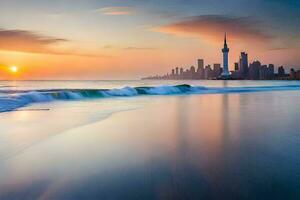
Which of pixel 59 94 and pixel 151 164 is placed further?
pixel 59 94

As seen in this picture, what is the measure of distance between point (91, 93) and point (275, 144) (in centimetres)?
2073

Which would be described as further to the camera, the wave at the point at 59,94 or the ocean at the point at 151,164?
the wave at the point at 59,94

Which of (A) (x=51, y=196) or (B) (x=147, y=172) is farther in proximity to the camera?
(B) (x=147, y=172)

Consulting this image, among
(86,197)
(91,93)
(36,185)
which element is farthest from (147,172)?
(91,93)

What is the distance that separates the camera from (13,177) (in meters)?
3.33

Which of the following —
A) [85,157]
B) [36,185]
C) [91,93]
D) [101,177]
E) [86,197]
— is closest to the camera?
[86,197]

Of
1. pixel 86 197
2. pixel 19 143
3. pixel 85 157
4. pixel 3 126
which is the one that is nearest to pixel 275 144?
pixel 85 157

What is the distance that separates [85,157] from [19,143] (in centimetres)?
191

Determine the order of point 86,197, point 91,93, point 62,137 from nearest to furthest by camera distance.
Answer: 1. point 86,197
2. point 62,137
3. point 91,93

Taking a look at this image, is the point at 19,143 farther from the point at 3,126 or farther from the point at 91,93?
the point at 91,93

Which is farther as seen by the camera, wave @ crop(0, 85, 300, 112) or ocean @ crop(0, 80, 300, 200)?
wave @ crop(0, 85, 300, 112)

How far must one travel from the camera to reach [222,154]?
171 inches

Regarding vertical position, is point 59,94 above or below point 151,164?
above

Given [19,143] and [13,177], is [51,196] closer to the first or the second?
[13,177]
